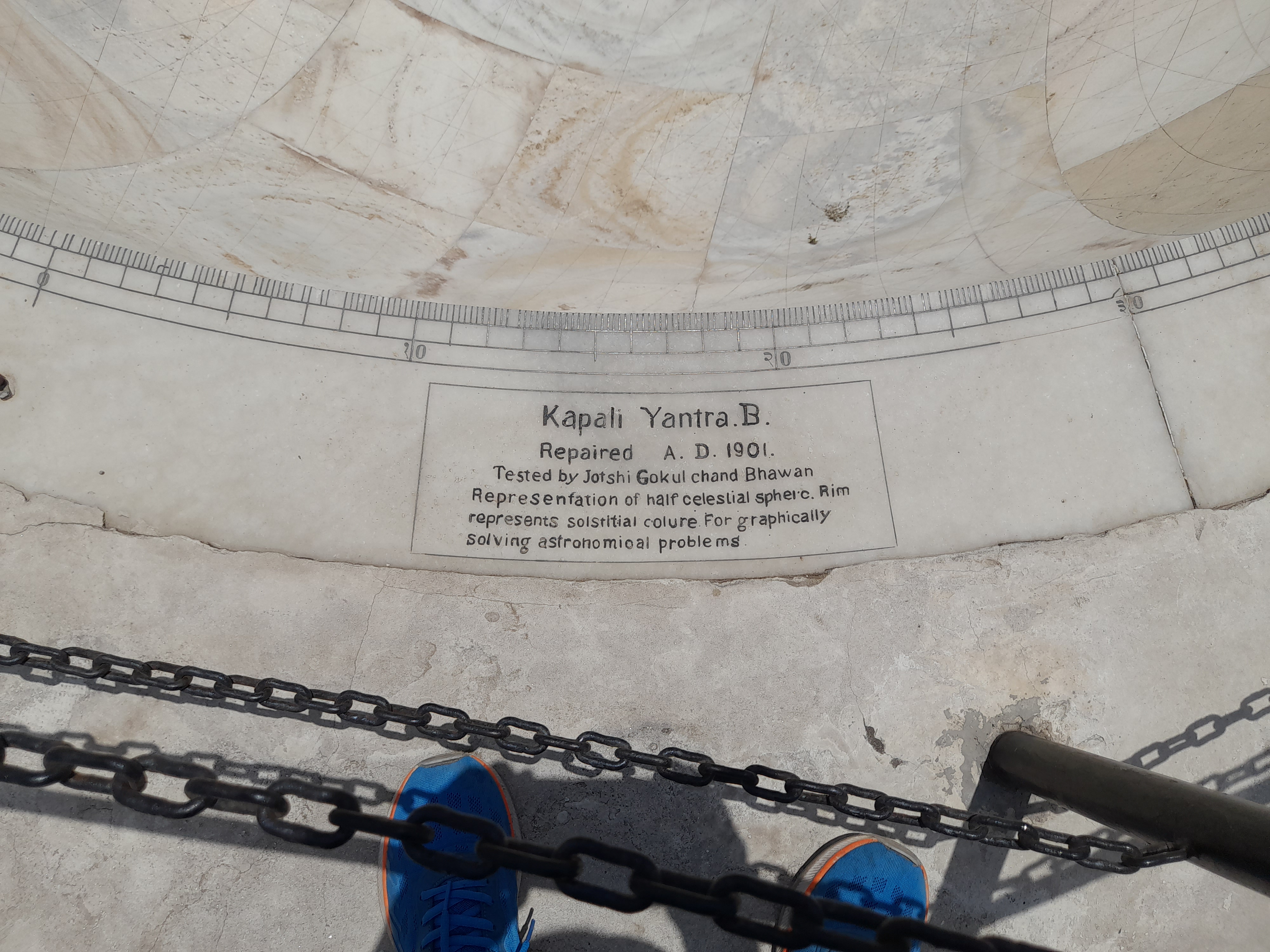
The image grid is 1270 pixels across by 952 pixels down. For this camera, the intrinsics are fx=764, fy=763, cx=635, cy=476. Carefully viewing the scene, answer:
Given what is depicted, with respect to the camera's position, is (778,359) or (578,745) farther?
(778,359)

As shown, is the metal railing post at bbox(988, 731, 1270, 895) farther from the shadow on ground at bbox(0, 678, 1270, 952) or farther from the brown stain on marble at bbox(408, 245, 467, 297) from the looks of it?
the brown stain on marble at bbox(408, 245, 467, 297)

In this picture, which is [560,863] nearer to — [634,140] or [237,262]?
[634,140]

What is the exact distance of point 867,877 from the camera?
114 inches

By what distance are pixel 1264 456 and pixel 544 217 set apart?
3.46 meters

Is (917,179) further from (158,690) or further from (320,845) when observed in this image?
(158,690)

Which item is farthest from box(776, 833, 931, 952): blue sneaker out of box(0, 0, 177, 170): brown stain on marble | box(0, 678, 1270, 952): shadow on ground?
box(0, 0, 177, 170): brown stain on marble

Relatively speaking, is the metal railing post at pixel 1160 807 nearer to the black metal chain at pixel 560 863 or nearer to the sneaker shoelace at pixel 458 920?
the black metal chain at pixel 560 863

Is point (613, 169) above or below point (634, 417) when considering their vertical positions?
above

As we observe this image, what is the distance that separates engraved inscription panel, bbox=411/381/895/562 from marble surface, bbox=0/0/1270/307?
0.57 meters

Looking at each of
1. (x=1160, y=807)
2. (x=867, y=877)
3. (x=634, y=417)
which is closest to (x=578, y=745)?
(x=867, y=877)

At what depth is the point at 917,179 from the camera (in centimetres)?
352

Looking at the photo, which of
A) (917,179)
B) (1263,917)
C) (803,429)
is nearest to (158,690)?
(803,429)

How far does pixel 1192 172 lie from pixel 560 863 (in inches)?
160

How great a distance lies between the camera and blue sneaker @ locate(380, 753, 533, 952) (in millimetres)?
2824
